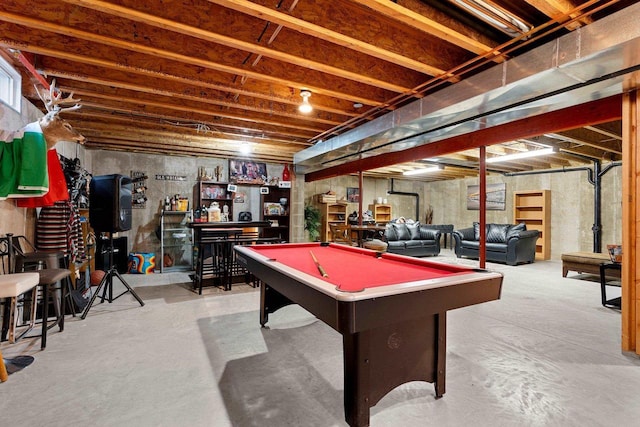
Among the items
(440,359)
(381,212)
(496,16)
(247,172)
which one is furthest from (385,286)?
(381,212)

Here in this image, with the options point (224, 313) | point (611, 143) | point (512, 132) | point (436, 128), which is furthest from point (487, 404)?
point (611, 143)

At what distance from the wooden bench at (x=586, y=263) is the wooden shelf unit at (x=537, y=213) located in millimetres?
2668

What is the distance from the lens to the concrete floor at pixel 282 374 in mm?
1732

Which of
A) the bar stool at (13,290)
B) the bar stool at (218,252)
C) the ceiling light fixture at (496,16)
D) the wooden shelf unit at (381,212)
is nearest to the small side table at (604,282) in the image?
the ceiling light fixture at (496,16)

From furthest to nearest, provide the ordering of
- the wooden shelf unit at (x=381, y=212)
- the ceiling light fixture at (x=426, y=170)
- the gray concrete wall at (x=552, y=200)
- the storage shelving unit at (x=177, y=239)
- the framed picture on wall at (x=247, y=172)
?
the wooden shelf unit at (x=381, y=212) → the ceiling light fixture at (x=426, y=170) → the framed picture on wall at (x=247, y=172) → the gray concrete wall at (x=552, y=200) → the storage shelving unit at (x=177, y=239)

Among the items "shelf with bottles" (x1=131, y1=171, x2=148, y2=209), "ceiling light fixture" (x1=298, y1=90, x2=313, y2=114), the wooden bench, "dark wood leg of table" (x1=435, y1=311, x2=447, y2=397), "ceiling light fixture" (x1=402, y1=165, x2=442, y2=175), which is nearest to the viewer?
"dark wood leg of table" (x1=435, y1=311, x2=447, y2=397)

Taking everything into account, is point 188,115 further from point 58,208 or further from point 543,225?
point 543,225

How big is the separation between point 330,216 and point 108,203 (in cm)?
633

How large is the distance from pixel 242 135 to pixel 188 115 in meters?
1.19

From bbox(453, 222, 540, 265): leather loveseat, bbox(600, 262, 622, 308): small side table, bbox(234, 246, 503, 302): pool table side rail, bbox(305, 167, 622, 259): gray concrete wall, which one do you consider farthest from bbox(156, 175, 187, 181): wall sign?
bbox(600, 262, 622, 308): small side table

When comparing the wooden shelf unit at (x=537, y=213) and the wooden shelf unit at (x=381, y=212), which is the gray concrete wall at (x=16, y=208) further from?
the wooden shelf unit at (x=537, y=213)

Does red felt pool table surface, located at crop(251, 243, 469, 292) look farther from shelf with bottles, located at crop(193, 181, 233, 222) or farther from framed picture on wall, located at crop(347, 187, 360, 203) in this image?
framed picture on wall, located at crop(347, 187, 360, 203)

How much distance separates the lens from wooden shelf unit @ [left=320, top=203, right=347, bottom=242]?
9.14 m

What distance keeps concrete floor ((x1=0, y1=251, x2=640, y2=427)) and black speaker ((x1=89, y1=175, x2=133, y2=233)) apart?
1.07 m
